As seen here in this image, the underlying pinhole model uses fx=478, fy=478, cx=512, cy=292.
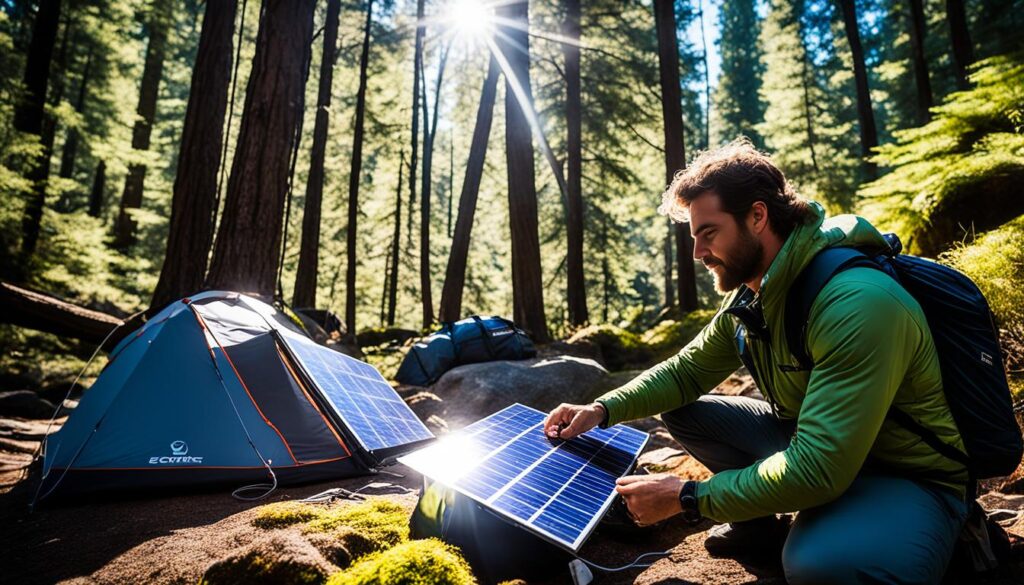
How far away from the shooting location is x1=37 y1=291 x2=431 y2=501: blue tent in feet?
11.9

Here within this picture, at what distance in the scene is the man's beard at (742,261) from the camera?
7.79 feet

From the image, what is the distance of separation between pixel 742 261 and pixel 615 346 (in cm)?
869

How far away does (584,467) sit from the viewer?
2641mm

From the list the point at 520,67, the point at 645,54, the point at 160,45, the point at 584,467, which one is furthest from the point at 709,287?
the point at 160,45

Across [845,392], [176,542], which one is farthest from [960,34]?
[176,542]

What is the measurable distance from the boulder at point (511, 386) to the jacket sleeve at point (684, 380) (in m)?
3.53

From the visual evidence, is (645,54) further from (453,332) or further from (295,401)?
(295,401)

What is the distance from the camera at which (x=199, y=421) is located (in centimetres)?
383

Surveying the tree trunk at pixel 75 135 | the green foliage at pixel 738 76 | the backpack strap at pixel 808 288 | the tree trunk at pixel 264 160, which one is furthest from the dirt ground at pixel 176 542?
the green foliage at pixel 738 76

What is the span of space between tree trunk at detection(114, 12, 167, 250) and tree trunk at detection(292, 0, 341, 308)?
28.1 feet

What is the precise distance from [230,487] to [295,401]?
0.78 metres

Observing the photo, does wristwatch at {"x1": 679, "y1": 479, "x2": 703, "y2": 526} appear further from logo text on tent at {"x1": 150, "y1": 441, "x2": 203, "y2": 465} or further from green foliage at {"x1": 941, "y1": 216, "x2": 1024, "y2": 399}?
green foliage at {"x1": 941, "y1": 216, "x2": 1024, "y2": 399}

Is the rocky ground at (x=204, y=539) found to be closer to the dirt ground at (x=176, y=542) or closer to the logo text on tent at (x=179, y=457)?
the dirt ground at (x=176, y=542)

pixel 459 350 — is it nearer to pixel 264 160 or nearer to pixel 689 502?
pixel 264 160
